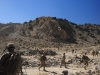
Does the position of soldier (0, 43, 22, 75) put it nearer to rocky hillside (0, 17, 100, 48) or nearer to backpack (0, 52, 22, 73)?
backpack (0, 52, 22, 73)

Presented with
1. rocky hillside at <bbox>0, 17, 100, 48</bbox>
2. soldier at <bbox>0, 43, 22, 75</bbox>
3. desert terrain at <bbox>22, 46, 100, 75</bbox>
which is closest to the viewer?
soldier at <bbox>0, 43, 22, 75</bbox>

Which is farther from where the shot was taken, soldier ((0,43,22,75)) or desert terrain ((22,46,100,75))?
desert terrain ((22,46,100,75))

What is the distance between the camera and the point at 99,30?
114188mm

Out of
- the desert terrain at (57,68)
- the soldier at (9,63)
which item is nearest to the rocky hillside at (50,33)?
the desert terrain at (57,68)

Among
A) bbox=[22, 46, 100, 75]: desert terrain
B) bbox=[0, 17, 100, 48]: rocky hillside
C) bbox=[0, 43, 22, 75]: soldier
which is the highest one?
bbox=[0, 17, 100, 48]: rocky hillside

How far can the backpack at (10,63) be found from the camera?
4.86 metres

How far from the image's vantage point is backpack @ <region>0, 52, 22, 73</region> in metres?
4.86

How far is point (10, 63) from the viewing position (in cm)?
490

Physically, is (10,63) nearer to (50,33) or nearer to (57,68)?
(57,68)

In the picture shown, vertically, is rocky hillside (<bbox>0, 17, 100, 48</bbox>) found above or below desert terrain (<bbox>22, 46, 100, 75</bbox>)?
above

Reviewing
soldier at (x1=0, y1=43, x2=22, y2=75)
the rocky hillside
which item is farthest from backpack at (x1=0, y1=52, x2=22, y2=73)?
the rocky hillside

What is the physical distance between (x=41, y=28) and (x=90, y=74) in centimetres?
7190

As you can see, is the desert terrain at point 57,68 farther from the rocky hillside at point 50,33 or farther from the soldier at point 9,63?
the rocky hillside at point 50,33

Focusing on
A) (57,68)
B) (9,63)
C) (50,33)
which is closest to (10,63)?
(9,63)
